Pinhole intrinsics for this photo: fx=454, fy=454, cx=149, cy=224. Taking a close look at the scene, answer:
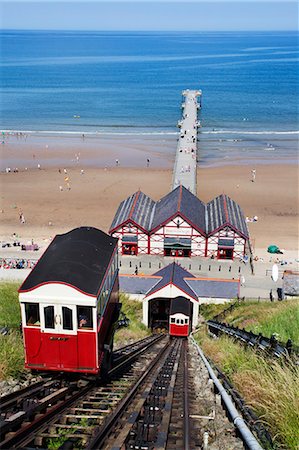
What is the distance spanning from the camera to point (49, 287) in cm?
1130

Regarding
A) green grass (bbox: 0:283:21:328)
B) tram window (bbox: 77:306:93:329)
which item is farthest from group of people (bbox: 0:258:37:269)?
tram window (bbox: 77:306:93:329)

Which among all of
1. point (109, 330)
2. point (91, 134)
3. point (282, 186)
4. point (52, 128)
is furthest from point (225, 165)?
point (109, 330)

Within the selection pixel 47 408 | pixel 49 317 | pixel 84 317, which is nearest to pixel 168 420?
pixel 47 408

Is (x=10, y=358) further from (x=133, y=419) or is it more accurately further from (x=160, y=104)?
(x=160, y=104)

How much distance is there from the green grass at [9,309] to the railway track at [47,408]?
250 inches

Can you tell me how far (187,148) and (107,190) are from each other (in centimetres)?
1853

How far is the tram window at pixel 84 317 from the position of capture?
37.2 ft

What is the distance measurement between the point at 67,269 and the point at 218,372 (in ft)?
14.9

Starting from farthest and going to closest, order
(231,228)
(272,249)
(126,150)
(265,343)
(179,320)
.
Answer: (126,150) < (272,249) < (231,228) < (179,320) < (265,343)

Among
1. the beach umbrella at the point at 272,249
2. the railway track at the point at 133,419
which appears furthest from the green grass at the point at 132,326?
the beach umbrella at the point at 272,249

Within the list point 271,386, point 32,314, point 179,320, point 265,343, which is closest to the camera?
point 271,386

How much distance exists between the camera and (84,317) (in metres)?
11.4

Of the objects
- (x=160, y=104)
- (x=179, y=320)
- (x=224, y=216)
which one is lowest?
(x=179, y=320)

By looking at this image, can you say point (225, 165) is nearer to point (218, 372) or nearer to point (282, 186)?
point (282, 186)
